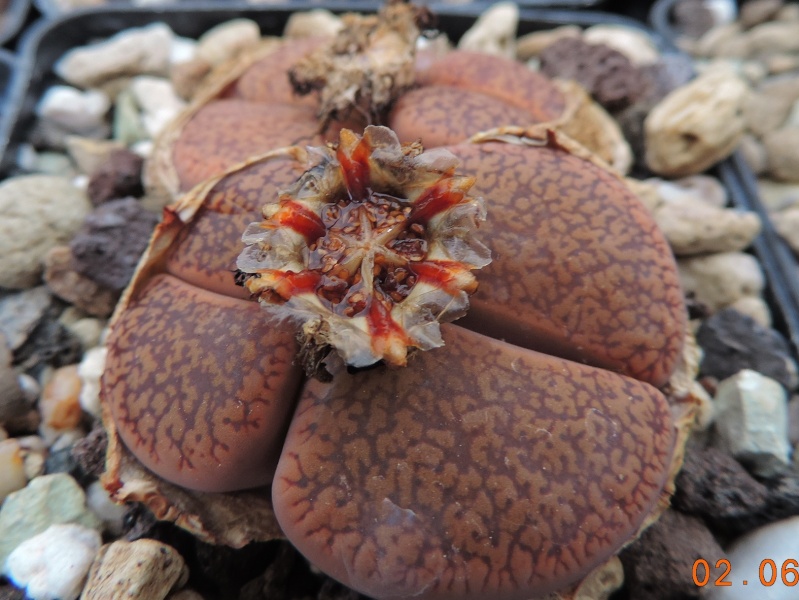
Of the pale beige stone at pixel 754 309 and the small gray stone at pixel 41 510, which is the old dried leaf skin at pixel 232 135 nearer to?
the small gray stone at pixel 41 510

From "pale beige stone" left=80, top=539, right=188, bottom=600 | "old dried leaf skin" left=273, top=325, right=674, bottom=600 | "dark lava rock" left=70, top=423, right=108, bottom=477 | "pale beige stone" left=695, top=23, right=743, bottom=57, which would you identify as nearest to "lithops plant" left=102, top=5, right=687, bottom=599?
"old dried leaf skin" left=273, top=325, right=674, bottom=600

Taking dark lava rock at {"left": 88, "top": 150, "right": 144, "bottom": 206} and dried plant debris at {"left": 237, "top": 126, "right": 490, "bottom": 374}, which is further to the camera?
dark lava rock at {"left": 88, "top": 150, "right": 144, "bottom": 206}

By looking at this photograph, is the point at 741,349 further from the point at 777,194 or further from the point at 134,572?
the point at 134,572

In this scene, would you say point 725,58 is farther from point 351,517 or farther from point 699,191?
point 351,517

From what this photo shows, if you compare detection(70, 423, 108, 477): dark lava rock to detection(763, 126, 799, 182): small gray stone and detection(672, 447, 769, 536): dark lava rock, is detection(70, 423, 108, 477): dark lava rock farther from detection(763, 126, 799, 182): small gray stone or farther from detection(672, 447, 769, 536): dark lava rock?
detection(763, 126, 799, 182): small gray stone

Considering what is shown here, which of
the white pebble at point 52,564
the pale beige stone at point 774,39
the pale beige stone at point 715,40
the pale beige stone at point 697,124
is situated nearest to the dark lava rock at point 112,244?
the white pebble at point 52,564

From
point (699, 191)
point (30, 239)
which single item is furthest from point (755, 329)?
point (30, 239)
